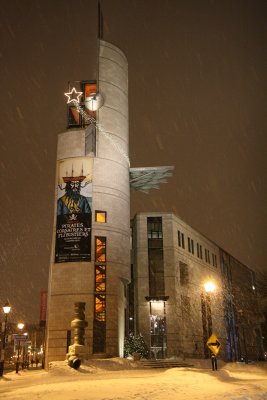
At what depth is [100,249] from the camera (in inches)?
1575

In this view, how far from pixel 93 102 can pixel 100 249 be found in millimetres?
15859

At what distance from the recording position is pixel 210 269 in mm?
66562

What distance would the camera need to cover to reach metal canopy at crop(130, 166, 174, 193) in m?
47.0

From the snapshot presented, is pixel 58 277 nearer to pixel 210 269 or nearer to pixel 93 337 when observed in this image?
pixel 93 337

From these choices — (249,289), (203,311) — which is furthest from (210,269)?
(249,289)

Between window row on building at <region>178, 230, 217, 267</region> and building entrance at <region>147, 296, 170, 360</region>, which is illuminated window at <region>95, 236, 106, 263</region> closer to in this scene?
building entrance at <region>147, 296, 170, 360</region>

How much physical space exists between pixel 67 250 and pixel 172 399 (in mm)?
28328

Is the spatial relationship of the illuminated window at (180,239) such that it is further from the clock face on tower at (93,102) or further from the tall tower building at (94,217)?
the clock face on tower at (93,102)

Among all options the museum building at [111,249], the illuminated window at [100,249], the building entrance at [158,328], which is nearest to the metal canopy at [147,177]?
the museum building at [111,249]

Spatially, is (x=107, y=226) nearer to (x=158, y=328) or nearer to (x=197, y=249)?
(x=158, y=328)

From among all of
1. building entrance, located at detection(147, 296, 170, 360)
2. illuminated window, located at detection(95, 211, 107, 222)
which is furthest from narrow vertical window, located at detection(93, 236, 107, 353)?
building entrance, located at detection(147, 296, 170, 360)

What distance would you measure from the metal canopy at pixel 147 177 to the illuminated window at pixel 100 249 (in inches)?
397

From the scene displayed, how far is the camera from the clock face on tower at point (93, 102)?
4431 centimetres

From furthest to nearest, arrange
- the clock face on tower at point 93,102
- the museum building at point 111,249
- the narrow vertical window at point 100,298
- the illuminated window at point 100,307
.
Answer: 1. the clock face on tower at point 93,102
2. the museum building at point 111,249
3. the illuminated window at point 100,307
4. the narrow vertical window at point 100,298
